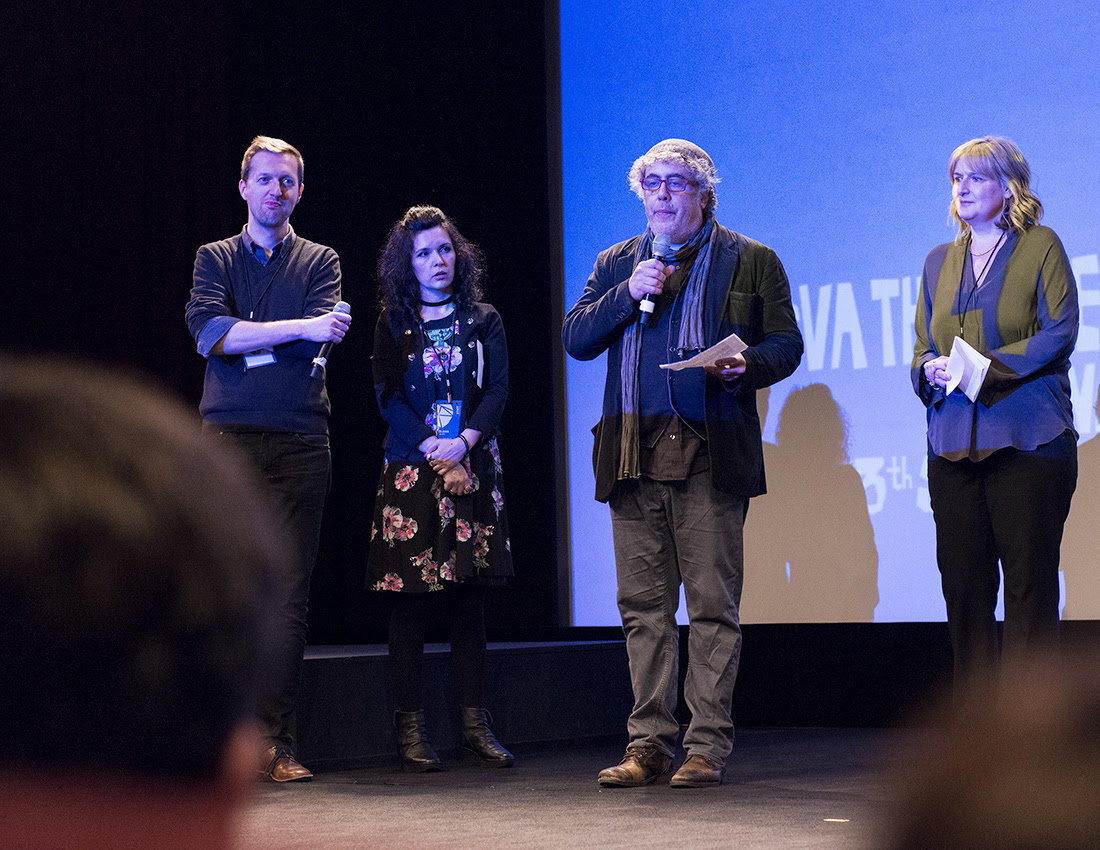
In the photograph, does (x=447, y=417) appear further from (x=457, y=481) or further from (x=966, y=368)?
(x=966, y=368)

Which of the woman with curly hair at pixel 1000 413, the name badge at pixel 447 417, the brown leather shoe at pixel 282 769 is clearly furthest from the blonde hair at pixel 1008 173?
the brown leather shoe at pixel 282 769

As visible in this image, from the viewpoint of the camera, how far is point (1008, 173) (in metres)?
3.03

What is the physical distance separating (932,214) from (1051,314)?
119 centimetres

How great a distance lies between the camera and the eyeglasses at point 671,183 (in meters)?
3.04

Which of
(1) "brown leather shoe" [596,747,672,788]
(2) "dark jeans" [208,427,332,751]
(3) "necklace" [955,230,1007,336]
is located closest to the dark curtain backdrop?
(2) "dark jeans" [208,427,332,751]

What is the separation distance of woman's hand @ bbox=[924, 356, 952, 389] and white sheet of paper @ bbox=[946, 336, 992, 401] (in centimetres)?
→ 1

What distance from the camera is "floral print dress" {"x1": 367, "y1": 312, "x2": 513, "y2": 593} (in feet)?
11.0

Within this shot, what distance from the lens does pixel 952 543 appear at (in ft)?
9.74

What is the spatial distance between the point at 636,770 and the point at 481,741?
0.58 metres

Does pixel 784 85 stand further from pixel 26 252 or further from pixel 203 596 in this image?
pixel 203 596

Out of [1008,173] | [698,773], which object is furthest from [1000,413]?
[698,773]

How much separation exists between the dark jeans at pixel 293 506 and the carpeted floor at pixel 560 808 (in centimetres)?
18

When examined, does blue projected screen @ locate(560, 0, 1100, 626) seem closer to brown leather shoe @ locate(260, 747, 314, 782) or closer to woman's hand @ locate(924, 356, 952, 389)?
woman's hand @ locate(924, 356, 952, 389)

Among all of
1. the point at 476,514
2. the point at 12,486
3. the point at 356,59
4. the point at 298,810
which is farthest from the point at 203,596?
the point at 356,59
